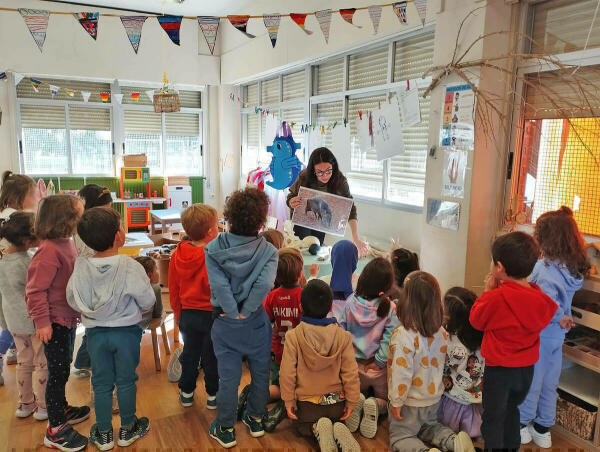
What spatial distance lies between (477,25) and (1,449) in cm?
343

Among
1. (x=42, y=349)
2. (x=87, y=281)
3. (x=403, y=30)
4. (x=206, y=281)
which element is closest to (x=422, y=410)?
(x=206, y=281)

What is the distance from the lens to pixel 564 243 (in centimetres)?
220

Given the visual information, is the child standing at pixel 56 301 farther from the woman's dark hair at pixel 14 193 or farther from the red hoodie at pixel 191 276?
the woman's dark hair at pixel 14 193

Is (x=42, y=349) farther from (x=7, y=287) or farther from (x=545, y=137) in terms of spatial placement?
(x=545, y=137)

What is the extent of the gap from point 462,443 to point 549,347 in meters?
0.65

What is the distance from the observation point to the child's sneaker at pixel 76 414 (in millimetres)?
2375

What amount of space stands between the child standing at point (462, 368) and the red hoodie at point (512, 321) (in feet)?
0.72

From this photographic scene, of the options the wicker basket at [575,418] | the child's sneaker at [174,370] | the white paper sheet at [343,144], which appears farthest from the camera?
the white paper sheet at [343,144]

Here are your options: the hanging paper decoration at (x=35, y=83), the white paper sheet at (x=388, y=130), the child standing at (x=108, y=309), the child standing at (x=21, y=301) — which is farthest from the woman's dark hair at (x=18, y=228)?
the hanging paper decoration at (x=35, y=83)

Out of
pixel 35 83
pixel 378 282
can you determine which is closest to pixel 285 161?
pixel 378 282

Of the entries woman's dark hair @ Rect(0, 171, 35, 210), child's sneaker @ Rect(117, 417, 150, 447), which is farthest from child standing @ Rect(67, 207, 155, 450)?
woman's dark hair @ Rect(0, 171, 35, 210)

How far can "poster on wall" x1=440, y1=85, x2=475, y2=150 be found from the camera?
2.91 meters

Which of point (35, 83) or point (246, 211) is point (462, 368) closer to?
point (246, 211)

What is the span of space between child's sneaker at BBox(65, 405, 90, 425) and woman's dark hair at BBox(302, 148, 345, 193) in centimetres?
201
